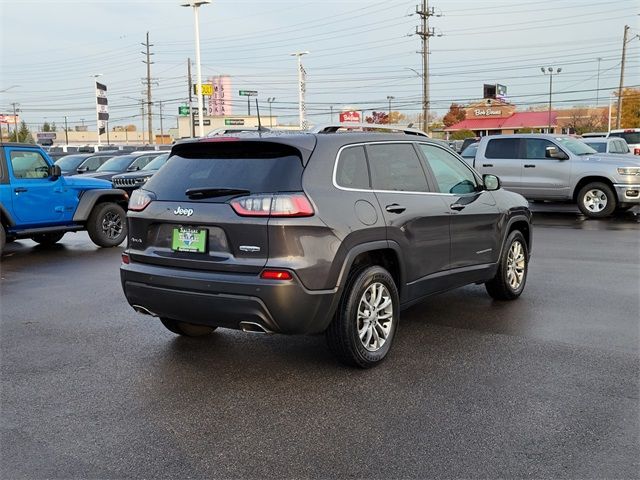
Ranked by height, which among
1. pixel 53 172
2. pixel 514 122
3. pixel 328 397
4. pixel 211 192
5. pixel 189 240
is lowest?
pixel 328 397

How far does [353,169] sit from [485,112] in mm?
→ 76826

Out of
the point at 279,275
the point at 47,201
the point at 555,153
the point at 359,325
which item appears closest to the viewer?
the point at 279,275

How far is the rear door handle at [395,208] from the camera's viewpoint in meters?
4.88

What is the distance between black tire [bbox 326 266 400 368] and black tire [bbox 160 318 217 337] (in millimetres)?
1446

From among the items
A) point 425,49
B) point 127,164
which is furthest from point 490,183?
point 425,49

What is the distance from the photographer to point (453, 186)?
19.3 feet

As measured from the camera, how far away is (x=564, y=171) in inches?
585

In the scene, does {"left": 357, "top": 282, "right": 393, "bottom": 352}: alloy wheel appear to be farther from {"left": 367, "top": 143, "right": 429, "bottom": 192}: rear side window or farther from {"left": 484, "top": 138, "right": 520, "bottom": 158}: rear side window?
{"left": 484, "top": 138, "right": 520, "bottom": 158}: rear side window

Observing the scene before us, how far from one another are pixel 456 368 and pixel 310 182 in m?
1.79

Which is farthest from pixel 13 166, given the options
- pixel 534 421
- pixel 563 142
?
pixel 563 142

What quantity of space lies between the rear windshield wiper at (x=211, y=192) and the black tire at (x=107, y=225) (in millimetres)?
7394

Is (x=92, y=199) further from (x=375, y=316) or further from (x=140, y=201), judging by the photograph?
(x=375, y=316)

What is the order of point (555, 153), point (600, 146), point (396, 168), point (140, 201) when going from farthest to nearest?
point (600, 146), point (555, 153), point (396, 168), point (140, 201)

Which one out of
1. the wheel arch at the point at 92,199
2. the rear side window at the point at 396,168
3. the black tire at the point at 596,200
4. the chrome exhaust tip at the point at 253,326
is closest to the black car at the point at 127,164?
the wheel arch at the point at 92,199
